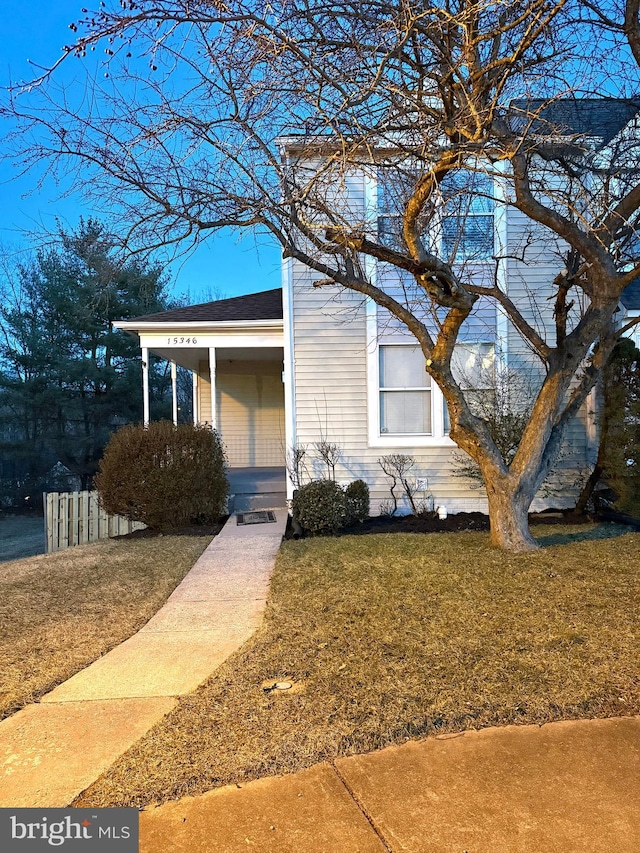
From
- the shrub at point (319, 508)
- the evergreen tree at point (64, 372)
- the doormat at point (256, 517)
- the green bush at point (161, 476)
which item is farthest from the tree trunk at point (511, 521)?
the evergreen tree at point (64, 372)

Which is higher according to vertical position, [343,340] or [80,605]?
[343,340]

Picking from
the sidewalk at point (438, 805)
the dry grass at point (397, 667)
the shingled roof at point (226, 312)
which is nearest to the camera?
the sidewalk at point (438, 805)

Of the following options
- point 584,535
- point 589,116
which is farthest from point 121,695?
point 589,116

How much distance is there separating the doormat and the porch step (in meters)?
0.32

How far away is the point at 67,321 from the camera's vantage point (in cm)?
1652

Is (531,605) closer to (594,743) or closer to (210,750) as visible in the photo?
(594,743)

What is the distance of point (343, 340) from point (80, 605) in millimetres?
5643

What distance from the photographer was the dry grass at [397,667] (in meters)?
2.60

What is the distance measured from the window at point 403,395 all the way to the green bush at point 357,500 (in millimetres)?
1080

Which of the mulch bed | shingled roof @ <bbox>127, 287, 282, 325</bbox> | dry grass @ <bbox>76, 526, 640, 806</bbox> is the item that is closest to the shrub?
the mulch bed

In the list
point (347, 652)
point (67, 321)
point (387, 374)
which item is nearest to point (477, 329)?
point (387, 374)

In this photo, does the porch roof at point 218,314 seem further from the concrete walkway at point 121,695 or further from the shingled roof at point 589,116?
the concrete walkway at point 121,695

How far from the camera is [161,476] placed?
823cm

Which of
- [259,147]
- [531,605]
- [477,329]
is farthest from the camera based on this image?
[477,329]
